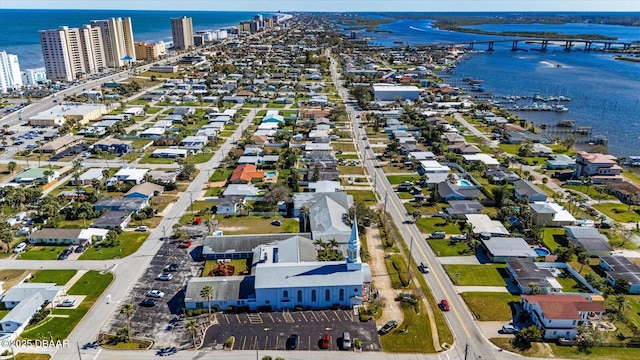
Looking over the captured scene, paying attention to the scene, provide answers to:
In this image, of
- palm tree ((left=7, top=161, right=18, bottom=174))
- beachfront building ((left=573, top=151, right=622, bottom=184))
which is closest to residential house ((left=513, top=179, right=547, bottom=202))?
beachfront building ((left=573, top=151, right=622, bottom=184))

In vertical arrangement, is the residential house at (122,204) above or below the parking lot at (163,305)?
above

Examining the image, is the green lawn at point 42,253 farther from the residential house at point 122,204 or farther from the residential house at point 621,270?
the residential house at point 621,270

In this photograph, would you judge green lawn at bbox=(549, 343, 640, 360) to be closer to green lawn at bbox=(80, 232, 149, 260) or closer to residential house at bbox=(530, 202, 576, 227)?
residential house at bbox=(530, 202, 576, 227)

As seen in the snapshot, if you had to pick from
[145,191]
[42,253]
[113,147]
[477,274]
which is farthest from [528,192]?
[113,147]

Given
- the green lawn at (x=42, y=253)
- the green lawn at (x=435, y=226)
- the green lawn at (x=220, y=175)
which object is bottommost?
the green lawn at (x=435, y=226)

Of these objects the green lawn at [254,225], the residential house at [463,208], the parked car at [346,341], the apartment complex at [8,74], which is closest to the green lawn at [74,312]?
the green lawn at [254,225]

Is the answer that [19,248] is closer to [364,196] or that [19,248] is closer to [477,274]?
[364,196]

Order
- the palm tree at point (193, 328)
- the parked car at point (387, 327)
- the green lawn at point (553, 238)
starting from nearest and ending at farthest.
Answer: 1. the palm tree at point (193, 328)
2. the parked car at point (387, 327)
3. the green lawn at point (553, 238)

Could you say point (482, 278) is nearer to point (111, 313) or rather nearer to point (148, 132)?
point (111, 313)
